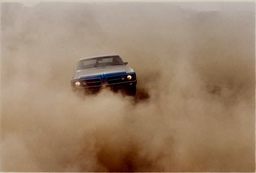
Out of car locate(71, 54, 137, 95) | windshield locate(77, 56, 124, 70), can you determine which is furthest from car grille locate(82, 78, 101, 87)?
windshield locate(77, 56, 124, 70)

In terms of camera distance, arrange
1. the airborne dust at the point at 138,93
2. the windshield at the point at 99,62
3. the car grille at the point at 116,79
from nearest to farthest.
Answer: the airborne dust at the point at 138,93
the car grille at the point at 116,79
the windshield at the point at 99,62

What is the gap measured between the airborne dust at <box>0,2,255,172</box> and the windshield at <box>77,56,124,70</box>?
0.06 metres

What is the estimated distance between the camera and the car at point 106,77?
9.81ft

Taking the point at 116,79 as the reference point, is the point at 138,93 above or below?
below

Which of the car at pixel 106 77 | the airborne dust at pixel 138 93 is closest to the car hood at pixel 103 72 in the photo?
the car at pixel 106 77

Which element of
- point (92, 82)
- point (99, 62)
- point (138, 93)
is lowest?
point (138, 93)

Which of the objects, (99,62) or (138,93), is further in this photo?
(99,62)

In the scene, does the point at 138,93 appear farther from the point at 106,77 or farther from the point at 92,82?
the point at 92,82

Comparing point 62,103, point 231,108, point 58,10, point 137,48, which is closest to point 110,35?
point 137,48

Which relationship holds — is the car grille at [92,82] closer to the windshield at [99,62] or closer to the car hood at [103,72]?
the car hood at [103,72]

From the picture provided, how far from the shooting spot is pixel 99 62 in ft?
10.5

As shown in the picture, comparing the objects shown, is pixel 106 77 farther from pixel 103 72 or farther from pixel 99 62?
pixel 99 62

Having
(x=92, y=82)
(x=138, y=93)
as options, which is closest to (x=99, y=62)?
(x=92, y=82)

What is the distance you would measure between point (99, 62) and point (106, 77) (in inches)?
10.4
